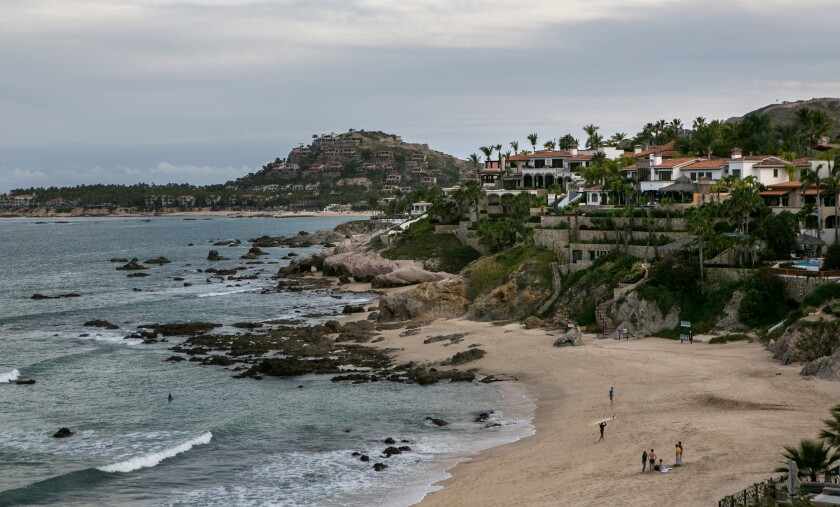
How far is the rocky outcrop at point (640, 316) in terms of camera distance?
57500 millimetres

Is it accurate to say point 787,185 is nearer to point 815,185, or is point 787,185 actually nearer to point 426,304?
point 815,185

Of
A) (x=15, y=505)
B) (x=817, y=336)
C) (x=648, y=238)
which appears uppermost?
(x=648, y=238)

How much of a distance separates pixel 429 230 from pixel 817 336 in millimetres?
66946

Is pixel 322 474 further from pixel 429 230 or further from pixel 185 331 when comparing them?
pixel 429 230

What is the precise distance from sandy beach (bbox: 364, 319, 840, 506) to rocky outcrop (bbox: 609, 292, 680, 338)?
5.71ft

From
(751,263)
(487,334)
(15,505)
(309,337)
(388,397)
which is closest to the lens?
(15,505)

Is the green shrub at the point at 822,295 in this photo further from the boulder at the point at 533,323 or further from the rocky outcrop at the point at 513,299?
the rocky outcrop at the point at 513,299

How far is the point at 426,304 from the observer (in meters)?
74.1

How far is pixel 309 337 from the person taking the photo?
67750 mm

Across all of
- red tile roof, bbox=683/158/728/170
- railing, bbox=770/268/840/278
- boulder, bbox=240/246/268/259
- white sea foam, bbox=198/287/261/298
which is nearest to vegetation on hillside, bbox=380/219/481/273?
white sea foam, bbox=198/287/261/298

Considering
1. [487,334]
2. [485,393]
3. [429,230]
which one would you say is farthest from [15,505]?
[429,230]

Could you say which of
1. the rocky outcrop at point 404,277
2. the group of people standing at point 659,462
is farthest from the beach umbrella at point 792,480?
the rocky outcrop at point 404,277

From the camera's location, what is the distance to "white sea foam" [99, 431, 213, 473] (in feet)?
129

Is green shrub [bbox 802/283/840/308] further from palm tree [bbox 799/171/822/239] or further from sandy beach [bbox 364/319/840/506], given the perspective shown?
palm tree [bbox 799/171/822/239]
